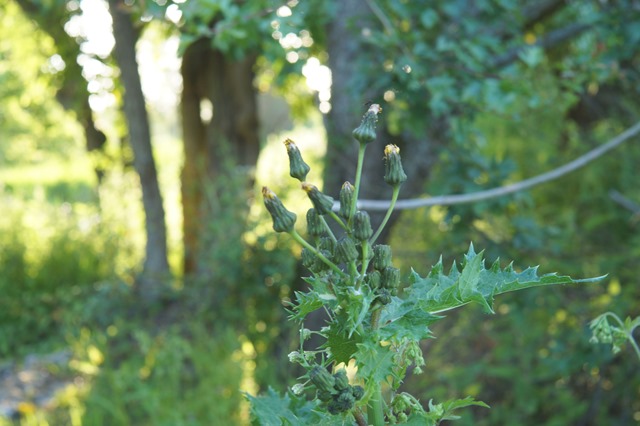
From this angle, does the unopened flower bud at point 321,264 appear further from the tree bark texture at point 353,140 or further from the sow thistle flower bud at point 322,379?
the tree bark texture at point 353,140

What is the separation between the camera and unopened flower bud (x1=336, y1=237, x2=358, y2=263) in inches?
33.9

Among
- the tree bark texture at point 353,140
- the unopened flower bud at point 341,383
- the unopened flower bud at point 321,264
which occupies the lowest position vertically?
the tree bark texture at point 353,140

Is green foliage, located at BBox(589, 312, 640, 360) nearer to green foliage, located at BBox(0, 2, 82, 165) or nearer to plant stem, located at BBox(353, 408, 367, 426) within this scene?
plant stem, located at BBox(353, 408, 367, 426)

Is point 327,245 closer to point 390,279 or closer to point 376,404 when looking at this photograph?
point 390,279

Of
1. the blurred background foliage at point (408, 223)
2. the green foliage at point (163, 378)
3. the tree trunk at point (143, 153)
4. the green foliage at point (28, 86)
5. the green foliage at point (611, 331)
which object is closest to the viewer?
the green foliage at point (611, 331)

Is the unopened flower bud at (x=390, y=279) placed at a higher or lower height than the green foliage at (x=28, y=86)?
higher

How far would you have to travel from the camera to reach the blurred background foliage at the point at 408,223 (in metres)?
2.82

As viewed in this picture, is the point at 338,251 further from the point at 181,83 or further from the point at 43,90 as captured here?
the point at 43,90

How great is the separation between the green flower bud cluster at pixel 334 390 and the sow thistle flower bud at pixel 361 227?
0.51 feet

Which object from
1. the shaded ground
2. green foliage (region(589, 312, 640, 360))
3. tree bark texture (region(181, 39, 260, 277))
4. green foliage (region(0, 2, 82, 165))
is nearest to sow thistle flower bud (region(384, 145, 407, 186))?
green foliage (region(589, 312, 640, 360))

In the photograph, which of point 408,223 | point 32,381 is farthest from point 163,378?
point 408,223

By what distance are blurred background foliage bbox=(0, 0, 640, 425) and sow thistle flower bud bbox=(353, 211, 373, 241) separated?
63.9 inches

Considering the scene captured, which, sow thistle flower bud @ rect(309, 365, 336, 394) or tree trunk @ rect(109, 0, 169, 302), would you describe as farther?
tree trunk @ rect(109, 0, 169, 302)

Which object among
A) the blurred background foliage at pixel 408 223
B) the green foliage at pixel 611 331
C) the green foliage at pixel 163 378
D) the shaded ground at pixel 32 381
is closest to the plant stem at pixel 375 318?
the green foliage at pixel 611 331
